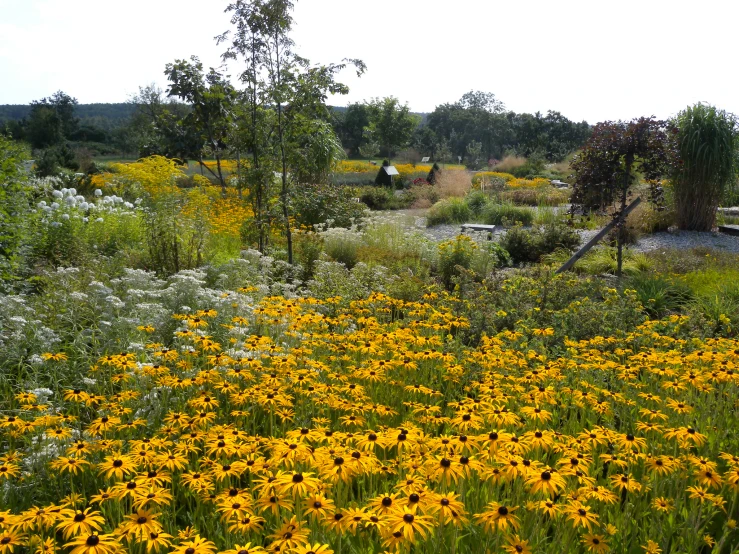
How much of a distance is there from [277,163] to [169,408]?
6.06 meters

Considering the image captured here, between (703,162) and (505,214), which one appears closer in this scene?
(703,162)

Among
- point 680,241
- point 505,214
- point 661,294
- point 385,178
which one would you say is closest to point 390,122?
point 385,178

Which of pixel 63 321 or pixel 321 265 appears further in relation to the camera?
pixel 321 265

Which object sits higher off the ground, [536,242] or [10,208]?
[10,208]

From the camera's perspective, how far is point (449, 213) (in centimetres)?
1648

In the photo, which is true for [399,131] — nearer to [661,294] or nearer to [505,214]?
[505,214]

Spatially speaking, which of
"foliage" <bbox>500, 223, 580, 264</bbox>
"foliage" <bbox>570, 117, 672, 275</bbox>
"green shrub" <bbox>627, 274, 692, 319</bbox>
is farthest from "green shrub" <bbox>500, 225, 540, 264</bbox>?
"green shrub" <bbox>627, 274, 692, 319</bbox>

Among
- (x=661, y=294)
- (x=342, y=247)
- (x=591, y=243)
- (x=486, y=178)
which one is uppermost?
(x=486, y=178)

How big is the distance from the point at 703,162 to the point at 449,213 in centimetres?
662

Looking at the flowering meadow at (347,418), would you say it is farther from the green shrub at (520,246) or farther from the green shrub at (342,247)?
the green shrub at (520,246)

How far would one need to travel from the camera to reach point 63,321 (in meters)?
5.25

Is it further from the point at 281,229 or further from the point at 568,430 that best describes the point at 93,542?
the point at 281,229

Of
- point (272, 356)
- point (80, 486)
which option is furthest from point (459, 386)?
point (80, 486)

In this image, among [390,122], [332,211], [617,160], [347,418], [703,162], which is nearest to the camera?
[347,418]
